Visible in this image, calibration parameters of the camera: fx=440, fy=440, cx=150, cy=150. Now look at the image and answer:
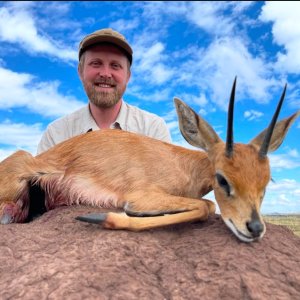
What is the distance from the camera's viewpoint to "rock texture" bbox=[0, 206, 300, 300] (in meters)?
4.00

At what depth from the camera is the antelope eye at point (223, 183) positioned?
16.1 feet

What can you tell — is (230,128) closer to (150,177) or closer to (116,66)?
(150,177)

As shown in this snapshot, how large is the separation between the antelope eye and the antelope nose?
456 millimetres

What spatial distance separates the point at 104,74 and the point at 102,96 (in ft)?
1.70

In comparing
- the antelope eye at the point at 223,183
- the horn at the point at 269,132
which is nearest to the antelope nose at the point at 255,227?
the antelope eye at the point at 223,183

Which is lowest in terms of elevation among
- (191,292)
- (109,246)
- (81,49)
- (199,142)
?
(191,292)

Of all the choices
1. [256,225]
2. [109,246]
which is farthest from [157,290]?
[256,225]

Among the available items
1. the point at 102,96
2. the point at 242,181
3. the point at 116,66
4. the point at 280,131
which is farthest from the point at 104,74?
the point at 242,181

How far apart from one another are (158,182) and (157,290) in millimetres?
2023

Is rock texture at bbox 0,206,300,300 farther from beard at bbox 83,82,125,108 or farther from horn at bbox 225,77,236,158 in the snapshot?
beard at bbox 83,82,125,108

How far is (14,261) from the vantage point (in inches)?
178

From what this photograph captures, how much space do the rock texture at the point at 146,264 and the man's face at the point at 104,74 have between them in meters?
5.56

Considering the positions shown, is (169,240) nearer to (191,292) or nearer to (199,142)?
(191,292)

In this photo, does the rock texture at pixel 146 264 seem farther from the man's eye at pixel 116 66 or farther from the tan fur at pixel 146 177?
the man's eye at pixel 116 66
